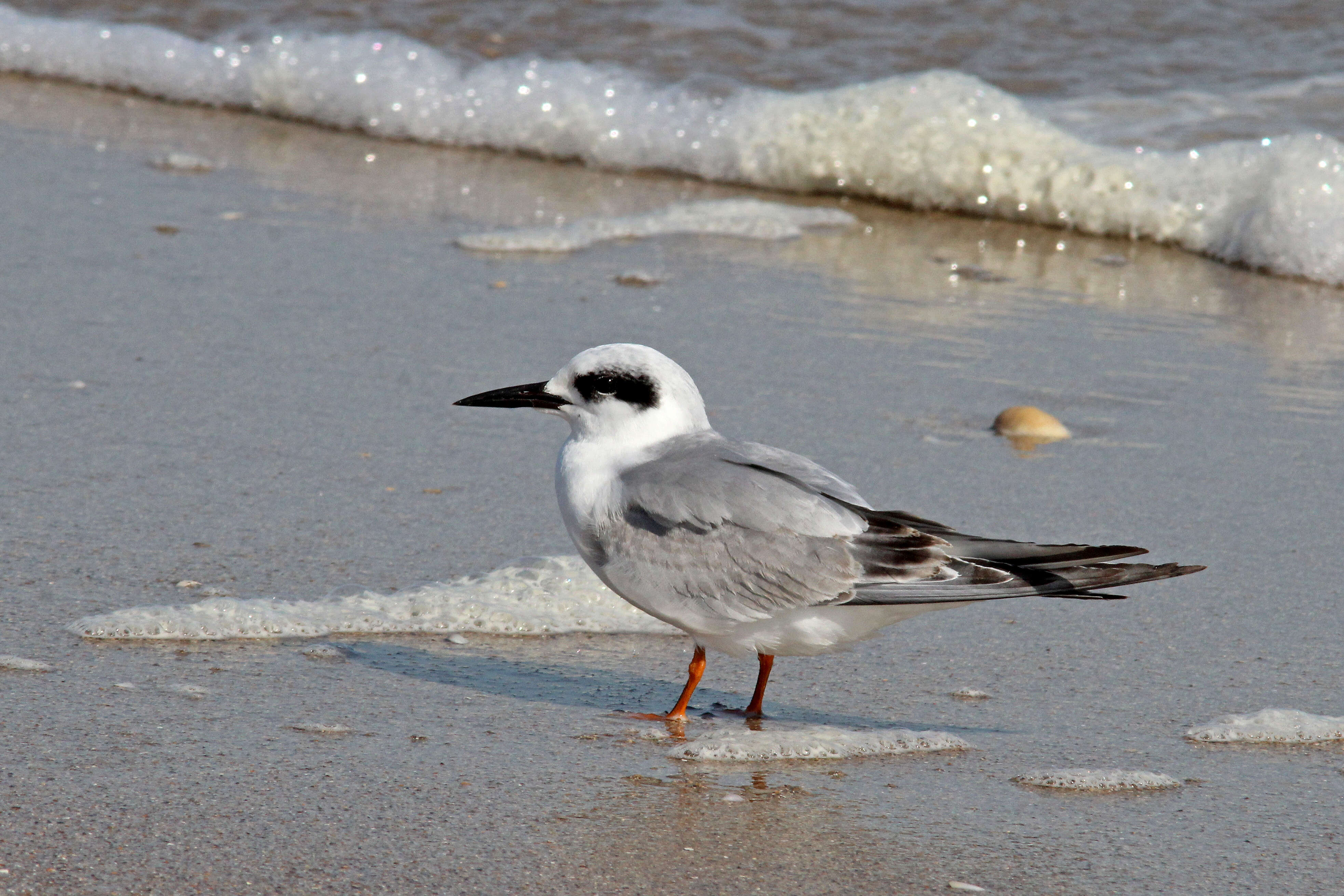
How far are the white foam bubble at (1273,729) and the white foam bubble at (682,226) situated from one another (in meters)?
4.13

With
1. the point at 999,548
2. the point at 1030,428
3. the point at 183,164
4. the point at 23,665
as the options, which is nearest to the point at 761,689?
the point at 999,548

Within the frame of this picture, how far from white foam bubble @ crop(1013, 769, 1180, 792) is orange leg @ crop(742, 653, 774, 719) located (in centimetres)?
56

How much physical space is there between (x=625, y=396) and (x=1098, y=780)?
119cm

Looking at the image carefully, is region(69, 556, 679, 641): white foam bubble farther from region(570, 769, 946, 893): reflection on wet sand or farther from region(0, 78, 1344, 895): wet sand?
region(570, 769, 946, 893): reflection on wet sand

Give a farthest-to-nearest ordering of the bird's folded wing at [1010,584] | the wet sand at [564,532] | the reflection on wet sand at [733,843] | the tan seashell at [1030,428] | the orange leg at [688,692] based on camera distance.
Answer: the tan seashell at [1030,428] → the orange leg at [688,692] → the bird's folded wing at [1010,584] → the wet sand at [564,532] → the reflection on wet sand at [733,843]

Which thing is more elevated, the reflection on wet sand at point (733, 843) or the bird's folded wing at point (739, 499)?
the bird's folded wing at point (739, 499)

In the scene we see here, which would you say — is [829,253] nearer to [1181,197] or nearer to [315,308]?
[1181,197]

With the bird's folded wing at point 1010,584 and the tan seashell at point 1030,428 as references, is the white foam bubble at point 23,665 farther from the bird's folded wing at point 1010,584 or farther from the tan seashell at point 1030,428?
the tan seashell at point 1030,428

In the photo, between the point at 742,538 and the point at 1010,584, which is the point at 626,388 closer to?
the point at 742,538

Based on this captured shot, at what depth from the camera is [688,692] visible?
325 centimetres

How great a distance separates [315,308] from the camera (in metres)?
5.68

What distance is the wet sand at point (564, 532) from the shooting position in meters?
2.67

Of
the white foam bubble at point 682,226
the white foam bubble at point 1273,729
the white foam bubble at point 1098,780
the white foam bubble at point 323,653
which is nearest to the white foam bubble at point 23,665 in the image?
the white foam bubble at point 323,653

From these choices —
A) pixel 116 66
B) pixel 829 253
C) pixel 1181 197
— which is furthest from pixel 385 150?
pixel 1181 197
